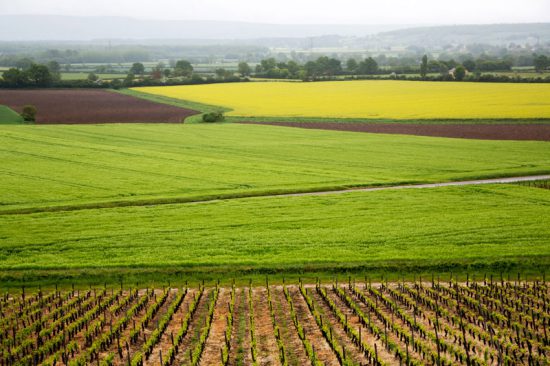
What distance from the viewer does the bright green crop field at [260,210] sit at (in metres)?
27.4

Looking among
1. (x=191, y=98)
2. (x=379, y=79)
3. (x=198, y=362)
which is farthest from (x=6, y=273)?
(x=379, y=79)

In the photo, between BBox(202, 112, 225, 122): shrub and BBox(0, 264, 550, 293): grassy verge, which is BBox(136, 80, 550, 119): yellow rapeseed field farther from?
BBox(0, 264, 550, 293): grassy verge

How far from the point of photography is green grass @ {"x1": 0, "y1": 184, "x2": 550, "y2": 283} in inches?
1064

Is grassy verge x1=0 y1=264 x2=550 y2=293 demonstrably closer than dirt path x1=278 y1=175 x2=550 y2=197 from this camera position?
Yes

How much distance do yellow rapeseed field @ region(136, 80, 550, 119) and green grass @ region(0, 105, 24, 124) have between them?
26328mm

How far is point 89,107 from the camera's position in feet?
307

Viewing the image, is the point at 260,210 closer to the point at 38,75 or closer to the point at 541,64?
the point at 38,75

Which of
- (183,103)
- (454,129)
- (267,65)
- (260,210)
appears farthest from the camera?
(267,65)

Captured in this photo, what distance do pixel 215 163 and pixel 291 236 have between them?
21207 millimetres

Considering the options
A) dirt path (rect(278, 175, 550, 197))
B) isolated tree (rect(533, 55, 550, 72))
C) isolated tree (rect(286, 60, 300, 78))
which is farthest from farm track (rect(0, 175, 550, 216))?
isolated tree (rect(286, 60, 300, 78))

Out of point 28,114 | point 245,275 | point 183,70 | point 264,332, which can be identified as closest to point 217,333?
point 264,332

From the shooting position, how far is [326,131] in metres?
70.1

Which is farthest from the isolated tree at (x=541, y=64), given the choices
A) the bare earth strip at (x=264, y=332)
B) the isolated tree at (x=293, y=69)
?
the bare earth strip at (x=264, y=332)

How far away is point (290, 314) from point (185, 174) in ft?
85.2
